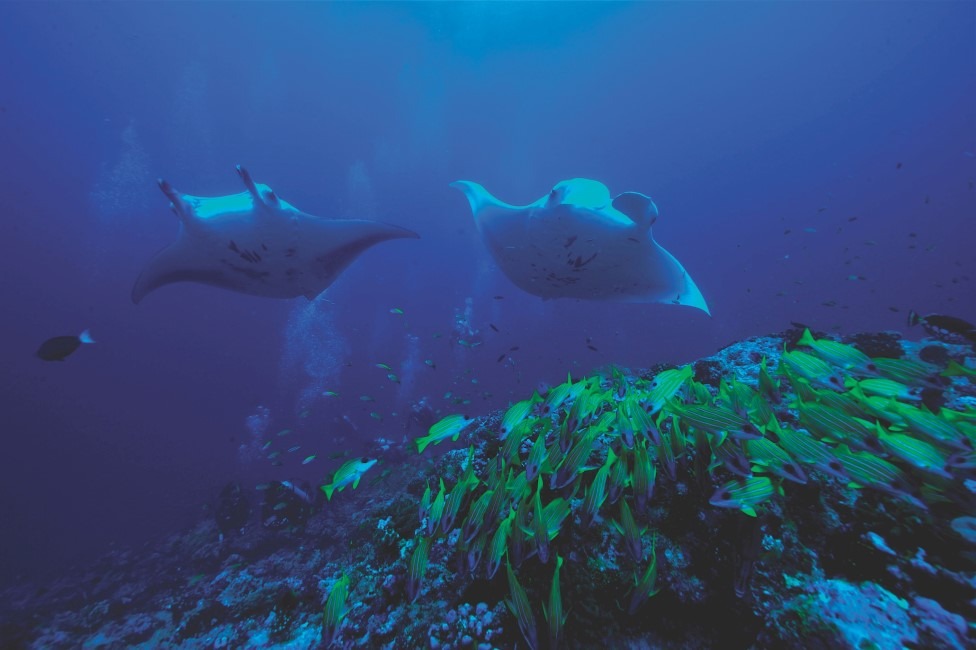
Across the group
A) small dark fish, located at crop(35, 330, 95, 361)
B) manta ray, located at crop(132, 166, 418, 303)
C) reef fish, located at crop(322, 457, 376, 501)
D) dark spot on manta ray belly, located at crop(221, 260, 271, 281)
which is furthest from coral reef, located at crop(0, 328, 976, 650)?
small dark fish, located at crop(35, 330, 95, 361)

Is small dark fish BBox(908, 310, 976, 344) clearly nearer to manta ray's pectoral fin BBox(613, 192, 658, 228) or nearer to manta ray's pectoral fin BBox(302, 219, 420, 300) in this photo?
manta ray's pectoral fin BBox(613, 192, 658, 228)

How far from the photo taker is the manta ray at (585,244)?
13.0 feet

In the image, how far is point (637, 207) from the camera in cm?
377

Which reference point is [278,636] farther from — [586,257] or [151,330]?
[151,330]

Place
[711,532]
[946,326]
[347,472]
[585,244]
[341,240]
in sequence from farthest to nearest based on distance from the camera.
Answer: [341,240], [585,244], [946,326], [347,472], [711,532]

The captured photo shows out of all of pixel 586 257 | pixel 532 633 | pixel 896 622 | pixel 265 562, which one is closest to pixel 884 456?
pixel 896 622

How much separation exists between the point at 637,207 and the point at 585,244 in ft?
2.42

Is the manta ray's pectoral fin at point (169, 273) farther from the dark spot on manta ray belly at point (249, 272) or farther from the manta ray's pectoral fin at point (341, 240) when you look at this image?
the manta ray's pectoral fin at point (341, 240)

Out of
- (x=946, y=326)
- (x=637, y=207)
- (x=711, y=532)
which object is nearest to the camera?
(x=711, y=532)

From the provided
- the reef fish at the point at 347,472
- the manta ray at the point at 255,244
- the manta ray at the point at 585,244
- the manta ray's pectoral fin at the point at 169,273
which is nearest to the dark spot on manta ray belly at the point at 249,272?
the manta ray at the point at 255,244

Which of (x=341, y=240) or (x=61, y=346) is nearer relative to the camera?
(x=341, y=240)

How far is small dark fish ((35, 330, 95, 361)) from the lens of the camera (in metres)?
5.23

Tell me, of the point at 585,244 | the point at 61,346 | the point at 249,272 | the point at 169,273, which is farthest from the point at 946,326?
the point at 61,346

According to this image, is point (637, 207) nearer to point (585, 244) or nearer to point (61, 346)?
point (585, 244)
